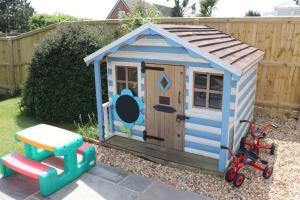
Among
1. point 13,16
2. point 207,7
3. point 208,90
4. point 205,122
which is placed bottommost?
point 205,122

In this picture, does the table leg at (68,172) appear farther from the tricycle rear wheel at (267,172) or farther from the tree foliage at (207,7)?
the tree foliage at (207,7)

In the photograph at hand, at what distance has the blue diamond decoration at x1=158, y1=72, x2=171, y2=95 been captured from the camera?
18.6 feet

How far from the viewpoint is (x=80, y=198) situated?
4.65 metres

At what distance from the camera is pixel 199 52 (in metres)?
4.71

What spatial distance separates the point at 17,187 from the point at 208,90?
12.4 feet

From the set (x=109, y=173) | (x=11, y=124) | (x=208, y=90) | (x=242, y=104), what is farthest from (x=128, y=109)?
(x=11, y=124)

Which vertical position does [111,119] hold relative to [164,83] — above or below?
below

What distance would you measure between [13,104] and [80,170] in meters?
5.93

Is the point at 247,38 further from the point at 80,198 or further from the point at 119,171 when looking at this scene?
the point at 80,198

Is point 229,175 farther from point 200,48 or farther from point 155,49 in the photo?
point 155,49

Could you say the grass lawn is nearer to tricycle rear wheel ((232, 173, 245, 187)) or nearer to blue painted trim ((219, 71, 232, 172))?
blue painted trim ((219, 71, 232, 172))

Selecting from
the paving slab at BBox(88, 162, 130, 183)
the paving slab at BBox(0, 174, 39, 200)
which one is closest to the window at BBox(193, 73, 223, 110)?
the paving slab at BBox(88, 162, 130, 183)

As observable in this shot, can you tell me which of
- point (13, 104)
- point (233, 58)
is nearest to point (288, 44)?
point (233, 58)

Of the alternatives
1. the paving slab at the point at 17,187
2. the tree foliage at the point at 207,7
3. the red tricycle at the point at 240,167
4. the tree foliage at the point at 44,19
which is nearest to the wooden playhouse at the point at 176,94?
the red tricycle at the point at 240,167
